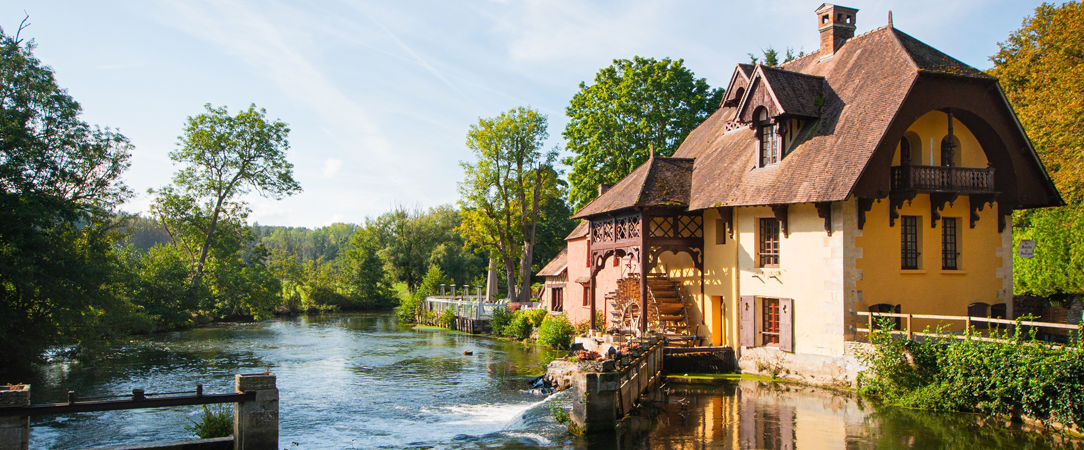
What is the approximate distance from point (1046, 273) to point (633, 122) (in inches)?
767

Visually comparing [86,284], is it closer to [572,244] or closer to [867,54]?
[572,244]

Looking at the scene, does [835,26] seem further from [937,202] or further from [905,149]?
[937,202]

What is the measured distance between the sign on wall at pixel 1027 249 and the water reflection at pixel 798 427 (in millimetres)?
10857

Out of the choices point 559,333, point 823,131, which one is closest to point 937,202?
point 823,131

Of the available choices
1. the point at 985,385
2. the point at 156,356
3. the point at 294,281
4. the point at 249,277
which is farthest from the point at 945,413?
the point at 294,281

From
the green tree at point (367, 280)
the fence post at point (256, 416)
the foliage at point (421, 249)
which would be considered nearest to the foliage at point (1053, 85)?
the fence post at point (256, 416)

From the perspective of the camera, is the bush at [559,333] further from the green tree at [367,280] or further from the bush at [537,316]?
the green tree at [367,280]

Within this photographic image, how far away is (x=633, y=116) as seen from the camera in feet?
121

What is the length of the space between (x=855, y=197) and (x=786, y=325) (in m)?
4.07

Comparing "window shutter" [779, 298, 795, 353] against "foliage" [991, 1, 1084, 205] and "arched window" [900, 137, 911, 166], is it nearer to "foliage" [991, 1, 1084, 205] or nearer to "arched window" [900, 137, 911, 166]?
"arched window" [900, 137, 911, 166]

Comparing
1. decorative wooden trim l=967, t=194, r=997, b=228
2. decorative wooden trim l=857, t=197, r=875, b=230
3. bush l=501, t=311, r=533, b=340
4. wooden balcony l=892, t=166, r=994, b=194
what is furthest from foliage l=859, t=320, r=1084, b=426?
bush l=501, t=311, r=533, b=340

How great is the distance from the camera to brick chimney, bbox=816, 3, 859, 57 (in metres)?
23.5

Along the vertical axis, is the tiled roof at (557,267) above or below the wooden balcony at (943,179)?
below

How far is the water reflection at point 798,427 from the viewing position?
13180 millimetres
